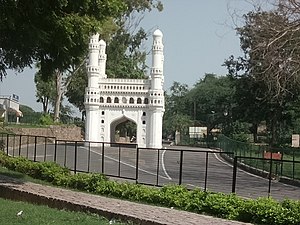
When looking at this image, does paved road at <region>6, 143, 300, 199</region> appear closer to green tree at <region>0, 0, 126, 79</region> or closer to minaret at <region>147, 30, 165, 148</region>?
green tree at <region>0, 0, 126, 79</region>

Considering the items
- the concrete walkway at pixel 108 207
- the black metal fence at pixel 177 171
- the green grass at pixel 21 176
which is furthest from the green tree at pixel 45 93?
the concrete walkway at pixel 108 207

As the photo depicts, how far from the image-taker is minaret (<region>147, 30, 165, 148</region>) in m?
54.3

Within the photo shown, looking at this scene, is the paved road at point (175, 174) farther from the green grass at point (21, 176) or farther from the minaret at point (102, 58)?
the minaret at point (102, 58)

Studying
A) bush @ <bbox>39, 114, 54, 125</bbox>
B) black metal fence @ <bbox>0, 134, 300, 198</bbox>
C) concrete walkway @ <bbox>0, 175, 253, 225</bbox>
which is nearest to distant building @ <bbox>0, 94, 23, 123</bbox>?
bush @ <bbox>39, 114, 54, 125</bbox>

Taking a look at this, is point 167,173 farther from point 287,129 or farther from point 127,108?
point 287,129

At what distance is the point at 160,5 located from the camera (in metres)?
62.9

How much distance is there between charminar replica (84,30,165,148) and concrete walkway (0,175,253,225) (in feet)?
126

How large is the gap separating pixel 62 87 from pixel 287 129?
2630cm

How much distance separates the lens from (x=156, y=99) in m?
A: 54.9

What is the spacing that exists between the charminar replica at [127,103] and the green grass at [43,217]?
1645 inches

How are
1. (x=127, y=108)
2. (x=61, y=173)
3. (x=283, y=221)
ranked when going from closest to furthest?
1. (x=283, y=221)
2. (x=61, y=173)
3. (x=127, y=108)

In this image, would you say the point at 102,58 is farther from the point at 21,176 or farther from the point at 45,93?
the point at 21,176

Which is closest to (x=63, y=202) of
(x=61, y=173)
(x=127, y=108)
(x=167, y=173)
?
(x=61, y=173)

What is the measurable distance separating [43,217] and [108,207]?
1733 millimetres
